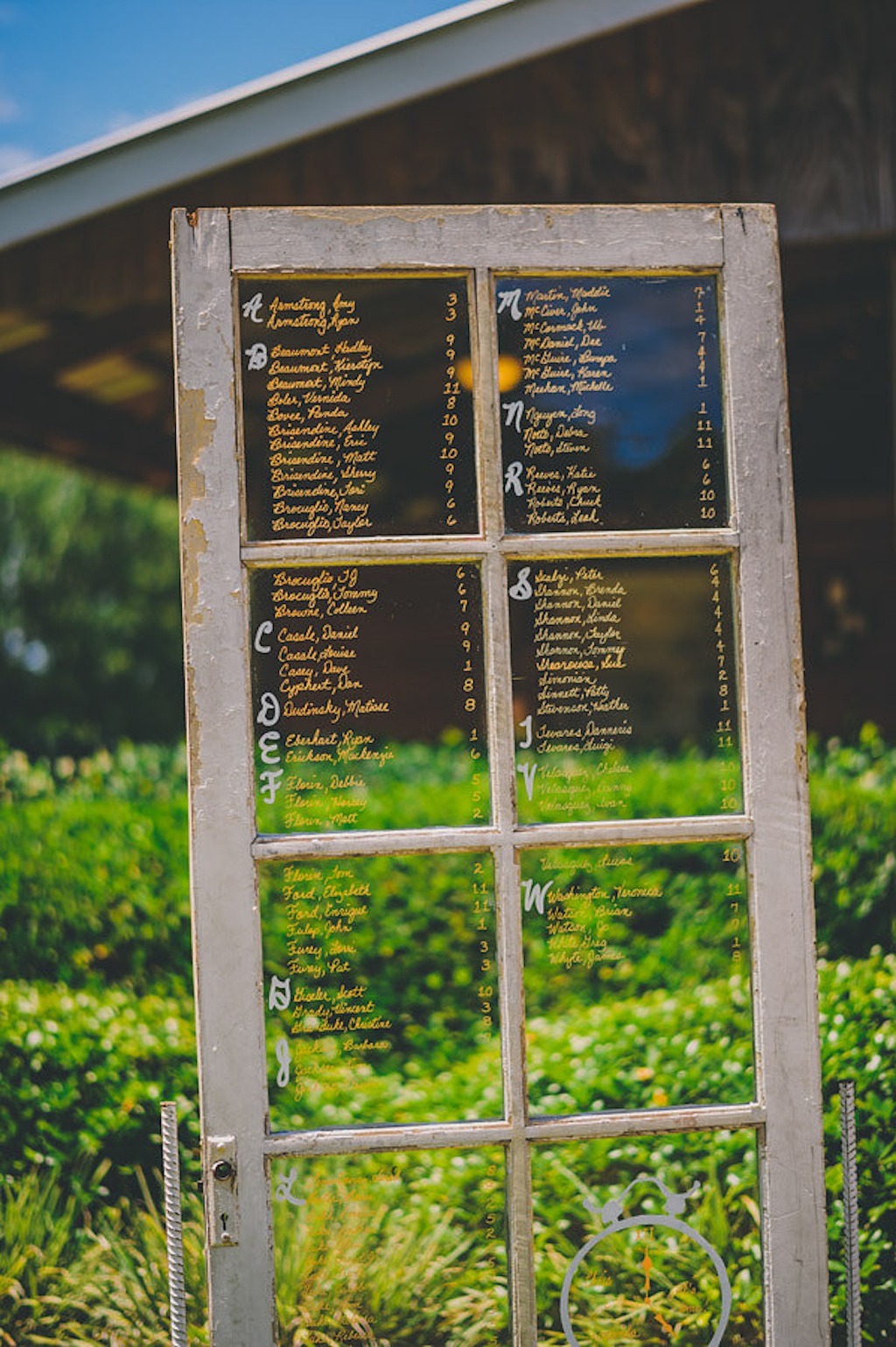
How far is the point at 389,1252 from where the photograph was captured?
216cm

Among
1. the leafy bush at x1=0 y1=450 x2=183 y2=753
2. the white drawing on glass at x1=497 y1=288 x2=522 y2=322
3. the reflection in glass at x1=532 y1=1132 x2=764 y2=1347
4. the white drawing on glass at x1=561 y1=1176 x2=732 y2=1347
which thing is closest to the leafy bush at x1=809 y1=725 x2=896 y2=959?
the reflection in glass at x1=532 y1=1132 x2=764 y2=1347

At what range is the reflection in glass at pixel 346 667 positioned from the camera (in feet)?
6.54

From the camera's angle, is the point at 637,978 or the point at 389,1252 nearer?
the point at 389,1252

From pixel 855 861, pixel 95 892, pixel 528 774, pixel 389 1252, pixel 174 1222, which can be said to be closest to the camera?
pixel 174 1222

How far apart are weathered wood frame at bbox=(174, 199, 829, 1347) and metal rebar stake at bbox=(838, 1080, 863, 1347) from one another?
0.16 ft

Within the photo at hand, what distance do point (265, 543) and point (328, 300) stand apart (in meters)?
0.42

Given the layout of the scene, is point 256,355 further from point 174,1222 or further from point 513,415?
point 174,1222

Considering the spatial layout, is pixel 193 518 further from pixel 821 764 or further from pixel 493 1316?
pixel 821 764

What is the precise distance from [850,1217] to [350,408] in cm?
159

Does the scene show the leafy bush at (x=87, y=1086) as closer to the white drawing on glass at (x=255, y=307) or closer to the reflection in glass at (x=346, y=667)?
the reflection in glass at (x=346, y=667)

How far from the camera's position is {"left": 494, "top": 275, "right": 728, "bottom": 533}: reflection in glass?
2021 mm

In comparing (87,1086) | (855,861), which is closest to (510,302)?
(87,1086)

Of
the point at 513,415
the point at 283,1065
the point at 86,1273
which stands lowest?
the point at 86,1273

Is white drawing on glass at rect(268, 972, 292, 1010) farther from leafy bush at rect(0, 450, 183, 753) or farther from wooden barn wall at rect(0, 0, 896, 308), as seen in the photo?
leafy bush at rect(0, 450, 183, 753)
